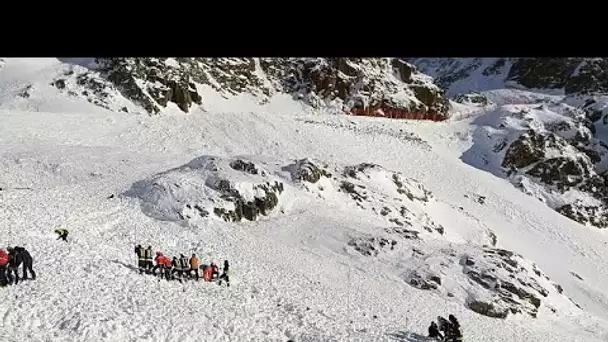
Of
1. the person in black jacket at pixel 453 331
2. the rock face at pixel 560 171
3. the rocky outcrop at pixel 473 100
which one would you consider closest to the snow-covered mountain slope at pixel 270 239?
the person in black jacket at pixel 453 331

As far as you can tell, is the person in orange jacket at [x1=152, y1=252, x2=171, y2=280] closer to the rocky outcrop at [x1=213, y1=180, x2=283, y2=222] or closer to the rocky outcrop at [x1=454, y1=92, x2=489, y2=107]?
the rocky outcrop at [x1=213, y1=180, x2=283, y2=222]

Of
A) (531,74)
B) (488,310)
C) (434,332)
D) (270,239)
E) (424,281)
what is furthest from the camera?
(531,74)

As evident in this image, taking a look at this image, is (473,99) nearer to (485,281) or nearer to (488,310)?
(485,281)

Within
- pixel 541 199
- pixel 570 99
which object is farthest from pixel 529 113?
pixel 570 99

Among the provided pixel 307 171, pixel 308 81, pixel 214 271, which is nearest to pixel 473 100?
pixel 308 81

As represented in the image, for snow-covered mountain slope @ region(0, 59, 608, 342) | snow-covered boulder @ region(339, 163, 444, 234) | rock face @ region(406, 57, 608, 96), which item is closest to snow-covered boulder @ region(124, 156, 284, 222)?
snow-covered mountain slope @ region(0, 59, 608, 342)
